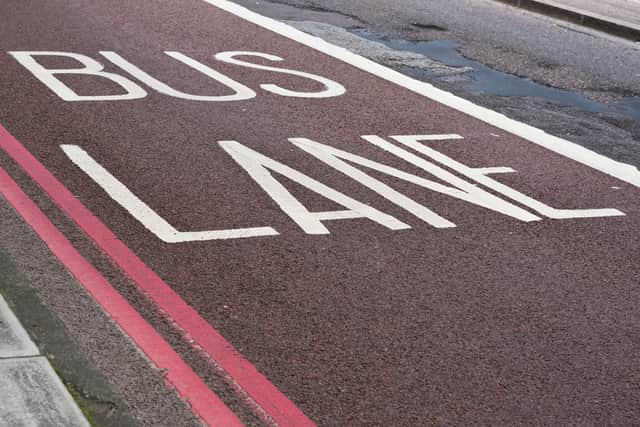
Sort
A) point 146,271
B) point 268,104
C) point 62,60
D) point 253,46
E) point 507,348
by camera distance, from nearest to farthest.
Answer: point 507,348, point 146,271, point 268,104, point 62,60, point 253,46

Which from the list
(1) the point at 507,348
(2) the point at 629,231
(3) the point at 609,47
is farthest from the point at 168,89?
(3) the point at 609,47

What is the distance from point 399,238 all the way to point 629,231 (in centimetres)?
153

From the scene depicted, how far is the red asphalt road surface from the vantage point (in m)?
4.70

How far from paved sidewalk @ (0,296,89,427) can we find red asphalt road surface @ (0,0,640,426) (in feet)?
2.46

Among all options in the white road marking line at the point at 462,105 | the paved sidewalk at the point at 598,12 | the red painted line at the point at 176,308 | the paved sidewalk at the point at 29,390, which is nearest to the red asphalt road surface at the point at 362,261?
the red painted line at the point at 176,308

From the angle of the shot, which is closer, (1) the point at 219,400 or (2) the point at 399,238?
(1) the point at 219,400

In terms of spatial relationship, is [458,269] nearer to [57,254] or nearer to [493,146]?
[57,254]

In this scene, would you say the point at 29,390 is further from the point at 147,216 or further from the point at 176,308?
the point at 147,216

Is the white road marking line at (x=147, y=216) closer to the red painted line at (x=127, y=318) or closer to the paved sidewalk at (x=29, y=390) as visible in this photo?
the red painted line at (x=127, y=318)

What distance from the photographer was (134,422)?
165 inches

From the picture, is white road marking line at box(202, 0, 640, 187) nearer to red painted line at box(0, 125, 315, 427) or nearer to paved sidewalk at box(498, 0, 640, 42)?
red painted line at box(0, 125, 315, 427)

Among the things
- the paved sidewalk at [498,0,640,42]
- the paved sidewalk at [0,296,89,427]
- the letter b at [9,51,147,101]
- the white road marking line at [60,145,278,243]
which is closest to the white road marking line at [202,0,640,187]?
the letter b at [9,51,147,101]

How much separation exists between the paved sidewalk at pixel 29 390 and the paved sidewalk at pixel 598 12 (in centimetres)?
1114

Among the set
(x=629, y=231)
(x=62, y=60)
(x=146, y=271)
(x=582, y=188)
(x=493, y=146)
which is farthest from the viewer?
(x=62, y=60)
